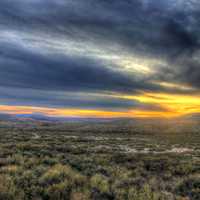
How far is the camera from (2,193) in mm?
5098

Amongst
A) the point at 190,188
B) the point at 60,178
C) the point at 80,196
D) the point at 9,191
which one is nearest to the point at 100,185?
the point at 80,196

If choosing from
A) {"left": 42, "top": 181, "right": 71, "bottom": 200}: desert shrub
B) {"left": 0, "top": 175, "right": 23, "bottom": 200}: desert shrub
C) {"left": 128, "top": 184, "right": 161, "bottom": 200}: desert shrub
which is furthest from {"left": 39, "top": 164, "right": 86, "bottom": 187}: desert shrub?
{"left": 128, "top": 184, "right": 161, "bottom": 200}: desert shrub

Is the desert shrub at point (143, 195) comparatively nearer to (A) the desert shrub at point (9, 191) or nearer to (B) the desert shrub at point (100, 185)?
(B) the desert shrub at point (100, 185)

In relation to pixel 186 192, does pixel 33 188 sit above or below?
above

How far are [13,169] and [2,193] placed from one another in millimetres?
2496

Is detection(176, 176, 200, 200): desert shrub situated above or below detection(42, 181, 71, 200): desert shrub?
below

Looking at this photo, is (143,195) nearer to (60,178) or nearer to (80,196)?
(80,196)

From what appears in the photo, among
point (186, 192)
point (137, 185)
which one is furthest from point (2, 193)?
point (186, 192)

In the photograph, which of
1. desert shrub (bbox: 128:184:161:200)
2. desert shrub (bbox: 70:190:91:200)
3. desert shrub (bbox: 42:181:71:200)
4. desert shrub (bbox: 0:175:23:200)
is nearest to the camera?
desert shrub (bbox: 0:175:23:200)

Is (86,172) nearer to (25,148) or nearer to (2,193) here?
(2,193)

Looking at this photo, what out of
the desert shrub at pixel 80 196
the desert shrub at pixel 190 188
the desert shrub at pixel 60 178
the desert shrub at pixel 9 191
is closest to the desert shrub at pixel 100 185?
the desert shrub at pixel 60 178


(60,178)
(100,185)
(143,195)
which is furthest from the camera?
(60,178)

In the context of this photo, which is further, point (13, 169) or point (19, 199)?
point (13, 169)

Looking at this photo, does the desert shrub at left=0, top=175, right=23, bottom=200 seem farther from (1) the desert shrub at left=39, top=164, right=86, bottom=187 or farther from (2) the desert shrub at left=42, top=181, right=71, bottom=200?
(1) the desert shrub at left=39, top=164, right=86, bottom=187
